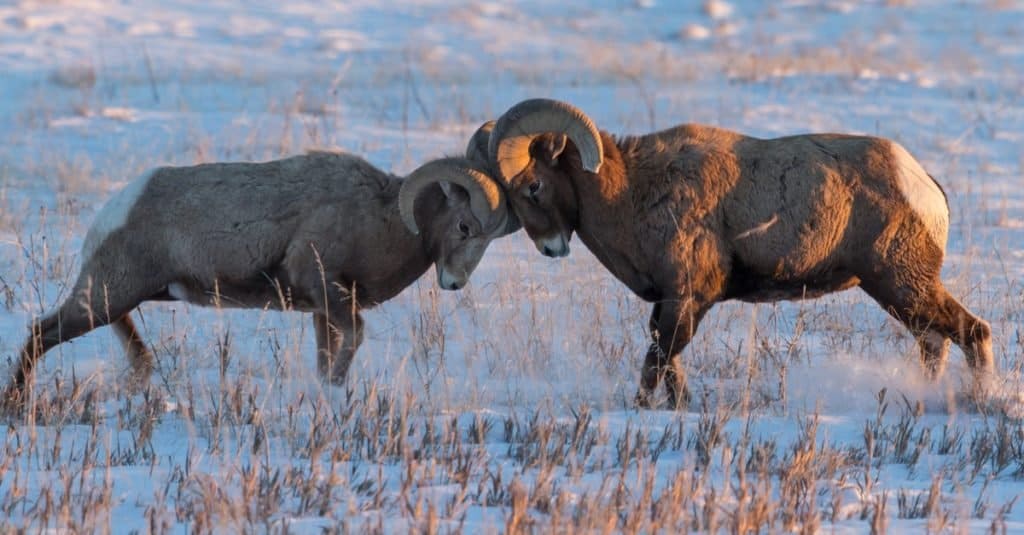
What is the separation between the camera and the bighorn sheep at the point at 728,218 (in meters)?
7.48

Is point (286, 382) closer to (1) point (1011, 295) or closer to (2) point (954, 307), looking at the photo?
(2) point (954, 307)

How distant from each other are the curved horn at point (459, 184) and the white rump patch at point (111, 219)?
1387mm

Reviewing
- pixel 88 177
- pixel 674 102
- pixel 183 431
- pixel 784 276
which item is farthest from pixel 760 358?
pixel 674 102

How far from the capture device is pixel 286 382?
24.0 ft

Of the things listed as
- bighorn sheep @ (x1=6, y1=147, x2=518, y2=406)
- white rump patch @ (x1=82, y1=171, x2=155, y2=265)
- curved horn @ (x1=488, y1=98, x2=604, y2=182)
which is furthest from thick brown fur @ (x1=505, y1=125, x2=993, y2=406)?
white rump patch @ (x1=82, y1=171, x2=155, y2=265)

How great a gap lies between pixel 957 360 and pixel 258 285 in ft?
12.7

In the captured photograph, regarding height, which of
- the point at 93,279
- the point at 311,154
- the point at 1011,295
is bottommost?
the point at 1011,295

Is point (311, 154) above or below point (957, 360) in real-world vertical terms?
above

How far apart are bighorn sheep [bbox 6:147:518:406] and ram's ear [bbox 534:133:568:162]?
0.29m

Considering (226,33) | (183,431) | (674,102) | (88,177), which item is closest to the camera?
(183,431)

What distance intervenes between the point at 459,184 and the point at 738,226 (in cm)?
143

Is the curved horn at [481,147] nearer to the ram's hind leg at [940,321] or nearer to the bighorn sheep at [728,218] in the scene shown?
the bighorn sheep at [728,218]

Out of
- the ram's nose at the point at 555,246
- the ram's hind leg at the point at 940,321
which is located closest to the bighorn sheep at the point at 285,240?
the ram's nose at the point at 555,246

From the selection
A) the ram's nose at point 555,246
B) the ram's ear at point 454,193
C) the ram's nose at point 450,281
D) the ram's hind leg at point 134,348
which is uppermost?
the ram's ear at point 454,193
